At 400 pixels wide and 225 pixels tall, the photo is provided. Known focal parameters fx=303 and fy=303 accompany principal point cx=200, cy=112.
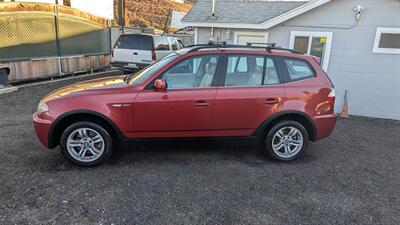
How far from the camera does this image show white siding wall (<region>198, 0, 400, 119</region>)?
7590 millimetres

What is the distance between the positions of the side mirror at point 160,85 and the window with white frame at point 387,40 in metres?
6.20

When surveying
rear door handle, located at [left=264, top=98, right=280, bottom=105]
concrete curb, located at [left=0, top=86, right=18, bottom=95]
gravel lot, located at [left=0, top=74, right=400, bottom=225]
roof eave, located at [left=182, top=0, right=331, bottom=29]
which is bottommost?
gravel lot, located at [left=0, top=74, right=400, bottom=225]

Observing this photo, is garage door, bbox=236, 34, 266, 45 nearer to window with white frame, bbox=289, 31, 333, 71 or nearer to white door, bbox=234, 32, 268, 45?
white door, bbox=234, 32, 268, 45

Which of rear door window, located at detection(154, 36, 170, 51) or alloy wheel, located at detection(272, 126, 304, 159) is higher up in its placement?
rear door window, located at detection(154, 36, 170, 51)

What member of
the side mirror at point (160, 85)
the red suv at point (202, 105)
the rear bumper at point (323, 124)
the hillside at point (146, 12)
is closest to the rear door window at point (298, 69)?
the red suv at point (202, 105)

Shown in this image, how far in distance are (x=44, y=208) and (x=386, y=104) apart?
321 inches

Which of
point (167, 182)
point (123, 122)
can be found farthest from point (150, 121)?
point (167, 182)

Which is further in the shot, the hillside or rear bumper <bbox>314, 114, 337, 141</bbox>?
the hillside

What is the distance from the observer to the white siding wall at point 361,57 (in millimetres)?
7590

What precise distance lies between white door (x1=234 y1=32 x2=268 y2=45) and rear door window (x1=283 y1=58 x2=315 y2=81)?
4.21 m

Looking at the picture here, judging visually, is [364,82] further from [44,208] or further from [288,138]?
[44,208]

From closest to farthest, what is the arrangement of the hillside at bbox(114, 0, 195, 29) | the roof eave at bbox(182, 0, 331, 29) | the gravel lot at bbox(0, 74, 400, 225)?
1. the gravel lot at bbox(0, 74, 400, 225)
2. the roof eave at bbox(182, 0, 331, 29)
3. the hillside at bbox(114, 0, 195, 29)

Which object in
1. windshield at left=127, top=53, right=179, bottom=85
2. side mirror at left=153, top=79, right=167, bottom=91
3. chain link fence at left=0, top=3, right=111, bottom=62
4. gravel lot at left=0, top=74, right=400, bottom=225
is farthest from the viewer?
chain link fence at left=0, top=3, right=111, bottom=62

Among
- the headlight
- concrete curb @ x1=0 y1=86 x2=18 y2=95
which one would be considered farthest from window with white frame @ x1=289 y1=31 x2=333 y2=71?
concrete curb @ x1=0 y1=86 x2=18 y2=95
